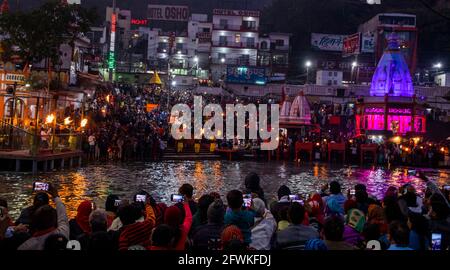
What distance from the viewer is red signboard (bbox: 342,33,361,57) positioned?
77750mm

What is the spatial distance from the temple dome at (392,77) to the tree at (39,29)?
94.4 feet

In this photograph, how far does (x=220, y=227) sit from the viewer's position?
712cm

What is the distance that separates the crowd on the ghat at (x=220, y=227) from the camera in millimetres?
5816

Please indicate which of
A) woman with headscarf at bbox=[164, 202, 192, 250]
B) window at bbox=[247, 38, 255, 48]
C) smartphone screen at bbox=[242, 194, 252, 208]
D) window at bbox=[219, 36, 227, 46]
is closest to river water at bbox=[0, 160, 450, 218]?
smartphone screen at bbox=[242, 194, 252, 208]

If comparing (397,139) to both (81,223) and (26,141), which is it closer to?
(26,141)

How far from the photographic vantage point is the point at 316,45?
91.2m

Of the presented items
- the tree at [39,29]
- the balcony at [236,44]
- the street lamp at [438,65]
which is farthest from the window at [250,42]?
the tree at [39,29]

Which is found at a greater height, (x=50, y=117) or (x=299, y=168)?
(x=50, y=117)

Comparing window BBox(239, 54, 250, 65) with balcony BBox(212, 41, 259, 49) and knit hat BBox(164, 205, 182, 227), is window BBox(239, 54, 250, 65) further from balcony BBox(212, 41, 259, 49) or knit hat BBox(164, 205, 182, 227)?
knit hat BBox(164, 205, 182, 227)

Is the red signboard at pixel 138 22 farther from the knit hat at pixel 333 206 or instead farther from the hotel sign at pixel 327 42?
the knit hat at pixel 333 206

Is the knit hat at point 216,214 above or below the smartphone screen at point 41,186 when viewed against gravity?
below

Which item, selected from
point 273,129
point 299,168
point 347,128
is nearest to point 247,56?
point 347,128
